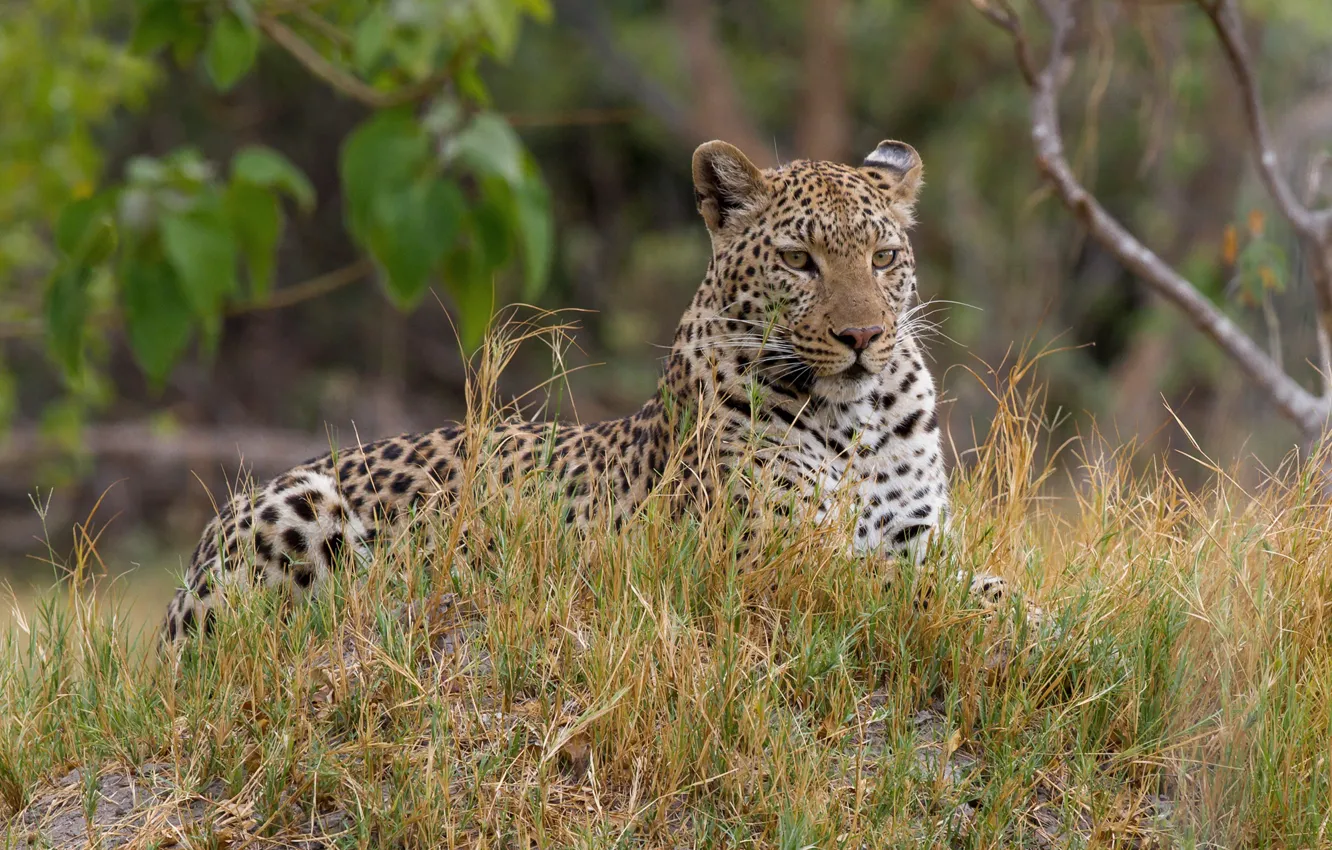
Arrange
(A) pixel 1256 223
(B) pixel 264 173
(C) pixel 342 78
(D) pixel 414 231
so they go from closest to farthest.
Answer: (D) pixel 414 231 → (B) pixel 264 173 → (A) pixel 1256 223 → (C) pixel 342 78

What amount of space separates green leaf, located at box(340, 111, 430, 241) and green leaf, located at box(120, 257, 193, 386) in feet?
2.38

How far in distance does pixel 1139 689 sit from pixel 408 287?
9.97ft

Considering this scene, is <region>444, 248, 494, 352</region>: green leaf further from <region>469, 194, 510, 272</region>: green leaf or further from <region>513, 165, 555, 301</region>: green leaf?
<region>513, 165, 555, 301</region>: green leaf

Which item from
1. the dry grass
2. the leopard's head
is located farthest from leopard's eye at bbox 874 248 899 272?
the dry grass

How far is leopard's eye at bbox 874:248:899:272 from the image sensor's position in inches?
210

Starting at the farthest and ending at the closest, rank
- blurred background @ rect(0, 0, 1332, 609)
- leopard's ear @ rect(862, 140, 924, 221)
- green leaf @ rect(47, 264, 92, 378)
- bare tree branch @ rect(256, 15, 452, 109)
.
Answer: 1. blurred background @ rect(0, 0, 1332, 609)
2. bare tree branch @ rect(256, 15, 452, 109)
3. green leaf @ rect(47, 264, 92, 378)
4. leopard's ear @ rect(862, 140, 924, 221)

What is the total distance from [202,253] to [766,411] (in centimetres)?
232

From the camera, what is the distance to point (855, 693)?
4250mm

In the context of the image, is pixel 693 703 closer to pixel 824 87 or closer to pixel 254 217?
pixel 254 217

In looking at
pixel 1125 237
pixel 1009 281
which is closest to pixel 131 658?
pixel 1125 237

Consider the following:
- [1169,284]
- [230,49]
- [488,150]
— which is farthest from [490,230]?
[1169,284]

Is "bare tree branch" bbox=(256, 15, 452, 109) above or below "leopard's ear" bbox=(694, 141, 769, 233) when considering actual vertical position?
above

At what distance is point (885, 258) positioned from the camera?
535cm

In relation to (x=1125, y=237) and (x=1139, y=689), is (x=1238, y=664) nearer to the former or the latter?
(x=1139, y=689)
